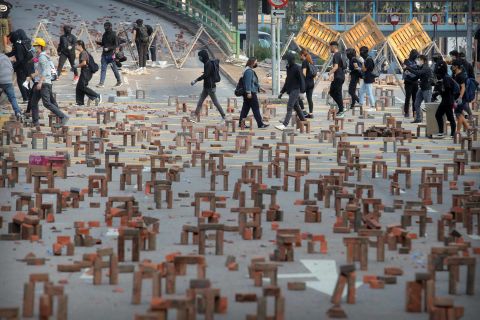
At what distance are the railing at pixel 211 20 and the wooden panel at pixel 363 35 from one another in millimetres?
11149

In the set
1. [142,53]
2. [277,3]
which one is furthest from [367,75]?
[142,53]

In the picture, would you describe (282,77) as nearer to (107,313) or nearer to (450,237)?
(450,237)

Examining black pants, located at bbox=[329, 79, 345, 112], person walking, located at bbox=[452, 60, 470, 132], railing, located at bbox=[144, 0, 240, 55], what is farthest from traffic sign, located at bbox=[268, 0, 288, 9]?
railing, located at bbox=[144, 0, 240, 55]

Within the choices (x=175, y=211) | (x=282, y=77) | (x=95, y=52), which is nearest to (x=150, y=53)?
(x=95, y=52)

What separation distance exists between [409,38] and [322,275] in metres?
26.7

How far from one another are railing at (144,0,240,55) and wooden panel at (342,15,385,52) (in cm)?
1115

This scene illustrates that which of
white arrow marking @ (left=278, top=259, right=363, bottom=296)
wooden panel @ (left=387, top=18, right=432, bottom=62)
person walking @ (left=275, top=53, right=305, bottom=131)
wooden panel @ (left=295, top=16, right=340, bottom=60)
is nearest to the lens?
white arrow marking @ (left=278, top=259, right=363, bottom=296)

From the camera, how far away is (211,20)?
171 ft

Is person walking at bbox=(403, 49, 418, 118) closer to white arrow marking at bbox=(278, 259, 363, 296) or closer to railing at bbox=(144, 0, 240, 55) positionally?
white arrow marking at bbox=(278, 259, 363, 296)

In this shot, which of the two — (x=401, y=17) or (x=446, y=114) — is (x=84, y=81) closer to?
(x=446, y=114)

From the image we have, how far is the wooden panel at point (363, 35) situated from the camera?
3759 centimetres

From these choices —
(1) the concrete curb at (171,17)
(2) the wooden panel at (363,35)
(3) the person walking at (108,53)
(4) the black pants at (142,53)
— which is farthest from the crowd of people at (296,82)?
(1) the concrete curb at (171,17)

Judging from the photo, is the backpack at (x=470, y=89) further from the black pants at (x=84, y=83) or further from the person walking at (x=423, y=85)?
the black pants at (x=84, y=83)

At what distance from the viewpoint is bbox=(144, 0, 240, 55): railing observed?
49250mm
